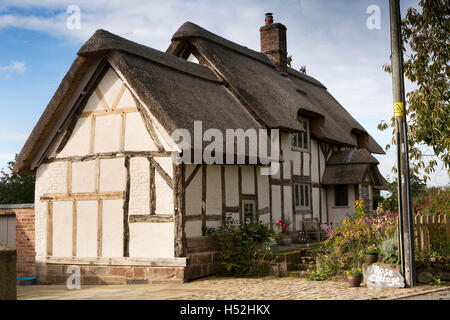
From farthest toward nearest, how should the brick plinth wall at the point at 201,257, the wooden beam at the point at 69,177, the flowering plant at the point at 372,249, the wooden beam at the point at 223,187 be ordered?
1. the wooden beam at the point at 69,177
2. the wooden beam at the point at 223,187
3. the brick plinth wall at the point at 201,257
4. the flowering plant at the point at 372,249

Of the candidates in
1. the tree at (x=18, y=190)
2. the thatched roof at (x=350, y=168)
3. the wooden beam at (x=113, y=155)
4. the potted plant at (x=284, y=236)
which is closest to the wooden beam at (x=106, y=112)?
the wooden beam at (x=113, y=155)

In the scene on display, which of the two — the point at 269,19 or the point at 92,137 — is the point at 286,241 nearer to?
the point at 92,137

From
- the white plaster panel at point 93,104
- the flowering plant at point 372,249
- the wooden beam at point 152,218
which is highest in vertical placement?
the white plaster panel at point 93,104

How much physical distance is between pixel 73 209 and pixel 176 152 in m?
3.39

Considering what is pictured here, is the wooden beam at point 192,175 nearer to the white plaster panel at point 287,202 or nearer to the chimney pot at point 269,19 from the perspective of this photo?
the white plaster panel at point 287,202

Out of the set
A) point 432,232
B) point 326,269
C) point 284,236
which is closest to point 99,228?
point 284,236

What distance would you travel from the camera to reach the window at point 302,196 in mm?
16422

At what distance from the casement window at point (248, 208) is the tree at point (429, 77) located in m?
5.37

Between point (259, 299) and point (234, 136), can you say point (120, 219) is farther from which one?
point (259, 299)

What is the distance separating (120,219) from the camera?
1184 cm

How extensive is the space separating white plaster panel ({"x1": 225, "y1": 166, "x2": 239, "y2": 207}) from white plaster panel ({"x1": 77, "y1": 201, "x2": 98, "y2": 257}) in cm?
319

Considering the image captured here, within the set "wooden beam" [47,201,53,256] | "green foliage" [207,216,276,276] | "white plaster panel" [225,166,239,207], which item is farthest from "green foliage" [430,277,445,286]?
"wooden beam" [47,201,53,256]

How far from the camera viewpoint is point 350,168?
1812 centimetres

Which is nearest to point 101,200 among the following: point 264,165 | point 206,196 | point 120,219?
point 120,219
